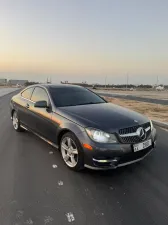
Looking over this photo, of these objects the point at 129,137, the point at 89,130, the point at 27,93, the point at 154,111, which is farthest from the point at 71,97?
the point at 154,111

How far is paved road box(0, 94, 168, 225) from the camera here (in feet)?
8.85

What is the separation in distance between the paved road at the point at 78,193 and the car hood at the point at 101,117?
2.90 ft

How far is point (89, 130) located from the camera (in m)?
3.66

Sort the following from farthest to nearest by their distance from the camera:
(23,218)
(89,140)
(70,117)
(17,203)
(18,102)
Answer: (18,102), (70,117), (89,140), (17,203), (23,218)

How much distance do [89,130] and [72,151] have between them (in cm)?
61

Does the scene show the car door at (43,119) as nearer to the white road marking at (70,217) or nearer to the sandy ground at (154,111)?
the white road marking at (70,217)

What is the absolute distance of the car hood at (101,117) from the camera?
12.2 ft

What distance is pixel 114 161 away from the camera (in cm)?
352

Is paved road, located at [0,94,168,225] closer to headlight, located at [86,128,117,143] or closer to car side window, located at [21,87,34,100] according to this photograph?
headlight, located at [86,128,117,143]

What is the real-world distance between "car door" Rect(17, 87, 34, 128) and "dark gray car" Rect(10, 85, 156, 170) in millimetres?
456

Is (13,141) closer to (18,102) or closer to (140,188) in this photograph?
(18,102)

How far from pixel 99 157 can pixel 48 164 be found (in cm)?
128

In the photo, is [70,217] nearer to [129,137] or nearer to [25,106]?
[129,137]

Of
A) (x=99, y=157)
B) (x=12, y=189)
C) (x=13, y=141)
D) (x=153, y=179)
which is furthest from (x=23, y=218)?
(x=13, y=141)
